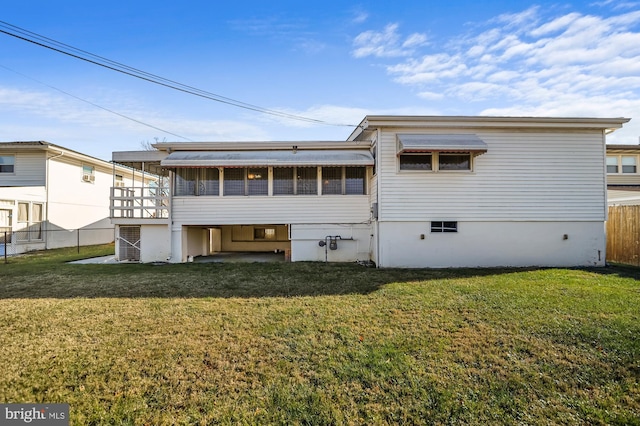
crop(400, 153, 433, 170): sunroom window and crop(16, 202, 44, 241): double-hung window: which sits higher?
crop(400, 153, 433, 170): sunroom window

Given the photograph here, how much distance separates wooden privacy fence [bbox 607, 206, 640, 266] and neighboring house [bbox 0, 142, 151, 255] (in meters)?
19.0

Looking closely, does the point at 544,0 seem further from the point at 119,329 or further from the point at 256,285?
the point at 119,329

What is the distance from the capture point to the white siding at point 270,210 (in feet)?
36.4

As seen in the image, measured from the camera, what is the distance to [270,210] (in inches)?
439

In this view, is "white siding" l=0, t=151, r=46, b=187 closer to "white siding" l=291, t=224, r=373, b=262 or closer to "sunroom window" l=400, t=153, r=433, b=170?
"white siding" l=291, t=224, r=373, b=262

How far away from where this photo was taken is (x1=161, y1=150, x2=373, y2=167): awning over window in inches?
409

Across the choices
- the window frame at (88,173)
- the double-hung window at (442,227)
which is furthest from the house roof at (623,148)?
the window frame at (88,173)

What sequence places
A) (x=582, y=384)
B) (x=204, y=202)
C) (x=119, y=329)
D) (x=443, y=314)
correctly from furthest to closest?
(x=204, y=202) → (x=443, y=314) → (x=119, y=329) → (x=582, y=384)

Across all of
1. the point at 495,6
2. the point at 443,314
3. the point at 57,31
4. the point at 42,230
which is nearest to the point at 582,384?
the point at 443,314

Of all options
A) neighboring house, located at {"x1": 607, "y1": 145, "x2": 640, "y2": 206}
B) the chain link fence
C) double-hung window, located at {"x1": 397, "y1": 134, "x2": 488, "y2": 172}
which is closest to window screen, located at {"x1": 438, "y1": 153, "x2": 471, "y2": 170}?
double-hung window, located at {"x1": 397, "y1": 134, "x2": 488, "y2": 172}

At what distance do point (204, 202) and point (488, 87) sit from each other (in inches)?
446

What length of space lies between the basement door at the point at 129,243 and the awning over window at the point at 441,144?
9.91 m

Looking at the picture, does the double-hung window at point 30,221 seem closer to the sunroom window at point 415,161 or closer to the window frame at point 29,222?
the window frame at point 29,222

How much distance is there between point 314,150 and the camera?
1130 centimetres
